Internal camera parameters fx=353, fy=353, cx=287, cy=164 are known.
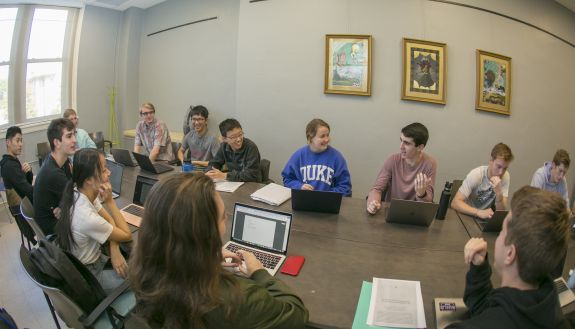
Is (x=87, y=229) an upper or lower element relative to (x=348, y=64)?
lower

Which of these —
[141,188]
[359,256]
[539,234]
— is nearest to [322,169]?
[359,256]

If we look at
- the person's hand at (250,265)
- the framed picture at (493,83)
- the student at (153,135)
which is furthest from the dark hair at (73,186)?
the framed picture at (493,83)

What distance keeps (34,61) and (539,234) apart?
271 inches

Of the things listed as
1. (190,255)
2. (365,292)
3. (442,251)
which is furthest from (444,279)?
(190,255)

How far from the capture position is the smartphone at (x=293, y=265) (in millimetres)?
1840

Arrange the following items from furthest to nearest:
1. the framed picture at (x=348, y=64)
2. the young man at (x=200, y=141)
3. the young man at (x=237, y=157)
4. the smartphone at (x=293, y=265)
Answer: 1. the framed picture at (x=348, y=64)
2. the young man at (x=200, y=141)
3. the young man at (x=237, y=157)
4. the smartphone at (x=293, y=265)

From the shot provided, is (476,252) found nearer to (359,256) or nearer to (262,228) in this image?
(359,256)

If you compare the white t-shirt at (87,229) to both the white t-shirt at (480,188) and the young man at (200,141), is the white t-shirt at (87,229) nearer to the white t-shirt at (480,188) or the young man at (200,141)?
the young man at (200,141)

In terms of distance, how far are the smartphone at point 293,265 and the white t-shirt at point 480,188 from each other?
171cm

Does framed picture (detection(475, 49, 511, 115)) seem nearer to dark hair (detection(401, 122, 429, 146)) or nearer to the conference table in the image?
dark hair (detection(401, 122, 429, 146))

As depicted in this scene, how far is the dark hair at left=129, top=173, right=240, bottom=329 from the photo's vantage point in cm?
109

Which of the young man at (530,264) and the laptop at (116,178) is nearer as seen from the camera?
the young man at (530,264)

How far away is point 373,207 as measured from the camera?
261 cm

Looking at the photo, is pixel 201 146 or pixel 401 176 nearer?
pixel 401 176
